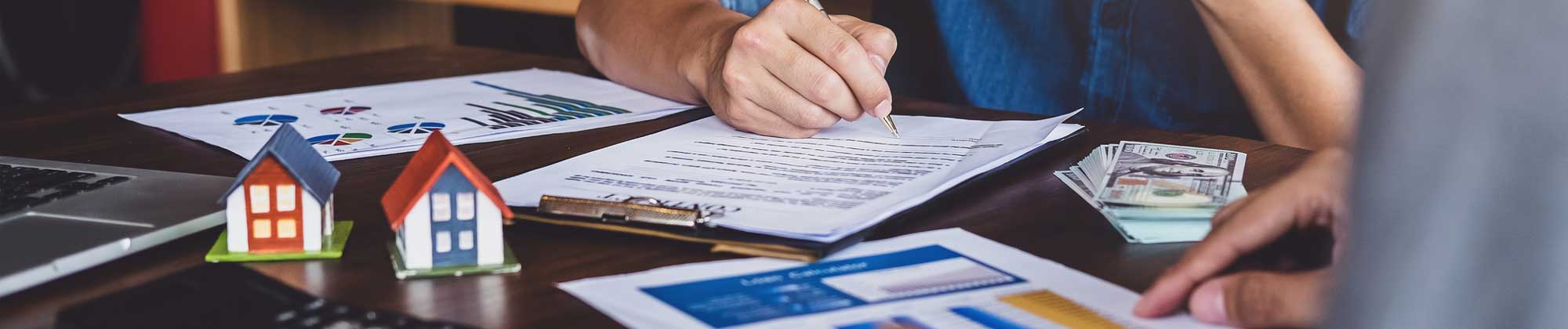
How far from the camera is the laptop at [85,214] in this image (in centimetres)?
46

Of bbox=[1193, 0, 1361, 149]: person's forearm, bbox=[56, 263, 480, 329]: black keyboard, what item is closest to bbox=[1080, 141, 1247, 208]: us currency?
bbox=[1193, 0, 1361, 149]: person's forearm

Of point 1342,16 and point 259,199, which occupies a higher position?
point 1342,16

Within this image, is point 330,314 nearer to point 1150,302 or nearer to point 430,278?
point 430,278

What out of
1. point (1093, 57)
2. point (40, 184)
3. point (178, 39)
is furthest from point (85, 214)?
point (178, 39)

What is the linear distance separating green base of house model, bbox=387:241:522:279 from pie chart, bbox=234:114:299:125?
40cm

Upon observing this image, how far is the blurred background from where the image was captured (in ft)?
7.84

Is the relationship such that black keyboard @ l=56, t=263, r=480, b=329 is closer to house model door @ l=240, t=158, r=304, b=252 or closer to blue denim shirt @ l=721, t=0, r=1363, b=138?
house model door @ l=240, t=158, r=304, b=252

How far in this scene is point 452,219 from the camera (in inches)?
18.5

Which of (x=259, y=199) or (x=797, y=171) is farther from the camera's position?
(x=797, y=171)

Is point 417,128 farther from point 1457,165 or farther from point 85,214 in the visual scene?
point 1457,165

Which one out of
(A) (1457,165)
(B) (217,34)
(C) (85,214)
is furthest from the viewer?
(B) (217,34)

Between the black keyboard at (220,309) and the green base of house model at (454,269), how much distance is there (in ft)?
0.18

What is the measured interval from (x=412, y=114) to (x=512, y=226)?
361mm

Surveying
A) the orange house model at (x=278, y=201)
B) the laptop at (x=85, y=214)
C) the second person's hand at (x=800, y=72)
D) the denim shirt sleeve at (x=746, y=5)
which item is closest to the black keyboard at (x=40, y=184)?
the laptop at (x=85, y=214)
